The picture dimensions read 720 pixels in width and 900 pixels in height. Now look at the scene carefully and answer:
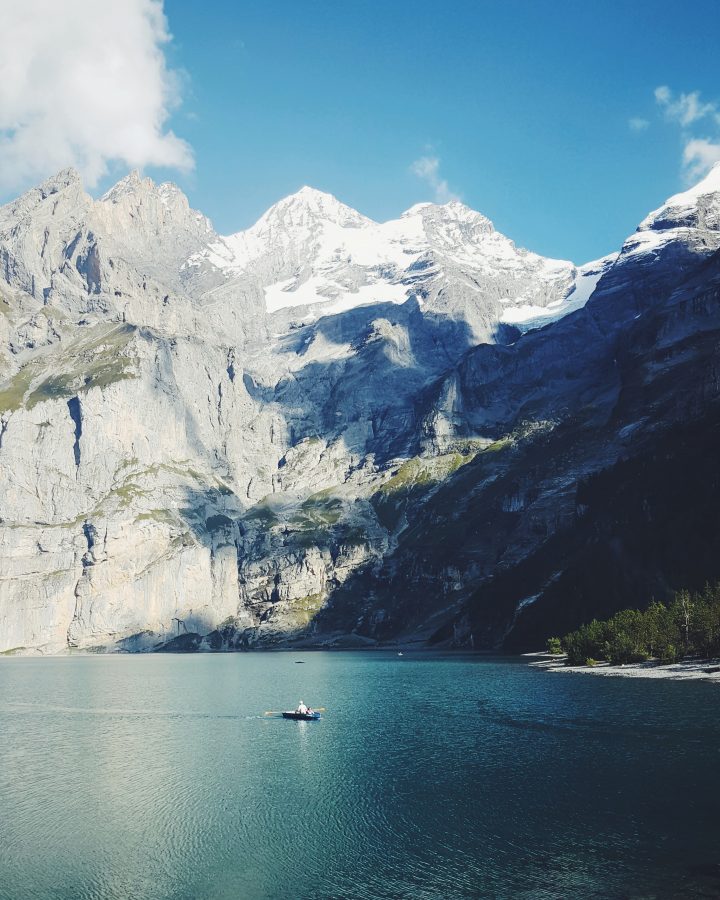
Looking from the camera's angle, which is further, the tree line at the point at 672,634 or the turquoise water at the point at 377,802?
the tree line at the point at 672,634

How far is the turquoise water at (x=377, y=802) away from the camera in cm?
5309

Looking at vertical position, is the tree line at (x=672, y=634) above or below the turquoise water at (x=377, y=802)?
above

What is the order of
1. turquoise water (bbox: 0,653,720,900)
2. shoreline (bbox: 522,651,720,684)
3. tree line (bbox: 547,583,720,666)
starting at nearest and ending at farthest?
1. turquoise water (bbox: 0,653,720,900)
2. shoreline (bbox: 522,651,720,684)
3. tree line (bbox: 547,583,720,666)

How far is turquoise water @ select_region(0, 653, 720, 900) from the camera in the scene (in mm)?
53094

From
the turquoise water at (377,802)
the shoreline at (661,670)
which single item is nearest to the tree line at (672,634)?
the shoreline at (661,670)

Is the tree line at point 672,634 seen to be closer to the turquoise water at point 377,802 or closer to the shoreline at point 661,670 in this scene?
the shoreline at point 661,670

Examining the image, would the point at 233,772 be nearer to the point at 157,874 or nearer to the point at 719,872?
the point at 157,874

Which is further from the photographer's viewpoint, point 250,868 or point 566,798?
point 566,798

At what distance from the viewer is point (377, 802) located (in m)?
73.1

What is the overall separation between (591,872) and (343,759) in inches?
1858

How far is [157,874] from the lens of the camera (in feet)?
183

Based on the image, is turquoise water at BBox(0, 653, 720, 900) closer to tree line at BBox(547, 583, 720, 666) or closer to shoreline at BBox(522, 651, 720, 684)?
shoreline at BBox(522, 651, 720, 684)

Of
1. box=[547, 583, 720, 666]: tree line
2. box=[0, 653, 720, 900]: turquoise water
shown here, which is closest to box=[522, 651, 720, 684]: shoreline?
box=[547, 583, 720, 666]: tree line

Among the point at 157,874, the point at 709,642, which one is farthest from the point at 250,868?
the point at 709,642
